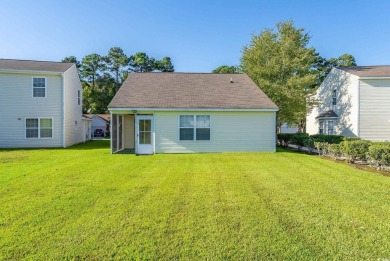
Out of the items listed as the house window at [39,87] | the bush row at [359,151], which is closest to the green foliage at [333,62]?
the bush row at [359,151]

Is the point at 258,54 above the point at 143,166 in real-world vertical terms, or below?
above

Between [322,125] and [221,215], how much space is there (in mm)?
21087

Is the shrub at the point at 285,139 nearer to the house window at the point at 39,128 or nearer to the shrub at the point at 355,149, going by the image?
the shrub at the point at 355,149

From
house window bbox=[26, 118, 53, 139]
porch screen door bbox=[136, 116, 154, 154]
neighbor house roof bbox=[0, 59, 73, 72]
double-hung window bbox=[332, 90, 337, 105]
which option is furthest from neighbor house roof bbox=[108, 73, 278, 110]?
double-hung window bbox=[332, 90, 337, 105]

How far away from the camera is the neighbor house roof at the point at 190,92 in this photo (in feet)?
43.1

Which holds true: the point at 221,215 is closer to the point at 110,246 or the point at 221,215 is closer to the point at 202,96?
the point at 110,246

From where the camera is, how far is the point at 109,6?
13.4m

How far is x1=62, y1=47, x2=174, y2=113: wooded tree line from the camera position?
43.8m

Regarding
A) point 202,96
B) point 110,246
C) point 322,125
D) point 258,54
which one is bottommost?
point 110,246

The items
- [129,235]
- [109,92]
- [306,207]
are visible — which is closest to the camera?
[129,235]

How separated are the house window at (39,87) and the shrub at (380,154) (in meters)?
20.2

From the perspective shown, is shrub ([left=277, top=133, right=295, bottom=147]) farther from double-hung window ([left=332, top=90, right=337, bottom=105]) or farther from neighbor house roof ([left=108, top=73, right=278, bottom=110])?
double-hung window ([left=332, top=90, right=337, bottom=105])

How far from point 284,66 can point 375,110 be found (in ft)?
25.3

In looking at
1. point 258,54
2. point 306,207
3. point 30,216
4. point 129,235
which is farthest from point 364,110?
point 30,216
